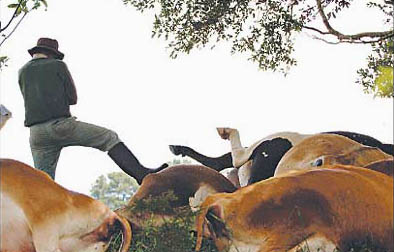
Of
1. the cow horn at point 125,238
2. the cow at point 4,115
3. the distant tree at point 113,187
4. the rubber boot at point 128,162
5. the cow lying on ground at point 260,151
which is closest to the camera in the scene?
the cow horn at point 125,238

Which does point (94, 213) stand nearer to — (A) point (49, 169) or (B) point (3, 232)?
(B) point (3, 232)

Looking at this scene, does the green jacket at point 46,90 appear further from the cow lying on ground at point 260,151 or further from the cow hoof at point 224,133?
the cow hoof at point 224,133

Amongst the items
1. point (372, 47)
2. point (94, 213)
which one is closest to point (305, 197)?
point (94, 213)

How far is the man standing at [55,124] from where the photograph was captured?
6.12m

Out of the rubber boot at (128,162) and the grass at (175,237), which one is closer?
the grass at (175,237)

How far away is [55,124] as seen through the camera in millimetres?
6121

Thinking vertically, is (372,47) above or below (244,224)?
above

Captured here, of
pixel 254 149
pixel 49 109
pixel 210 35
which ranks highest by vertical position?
pixel 210 35

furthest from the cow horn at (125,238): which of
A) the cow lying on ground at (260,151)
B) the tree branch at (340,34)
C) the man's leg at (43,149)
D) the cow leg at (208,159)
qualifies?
the tree branch at (340,34)

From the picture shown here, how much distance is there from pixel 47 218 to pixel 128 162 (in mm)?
2406

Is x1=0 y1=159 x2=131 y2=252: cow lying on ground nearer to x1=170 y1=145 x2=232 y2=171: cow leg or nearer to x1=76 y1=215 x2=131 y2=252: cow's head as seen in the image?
x1=76 y1=215 x2=131 y2=252: cow's head

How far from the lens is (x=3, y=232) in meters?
3.85

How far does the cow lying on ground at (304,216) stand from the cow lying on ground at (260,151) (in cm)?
284

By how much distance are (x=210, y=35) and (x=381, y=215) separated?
5475mm
